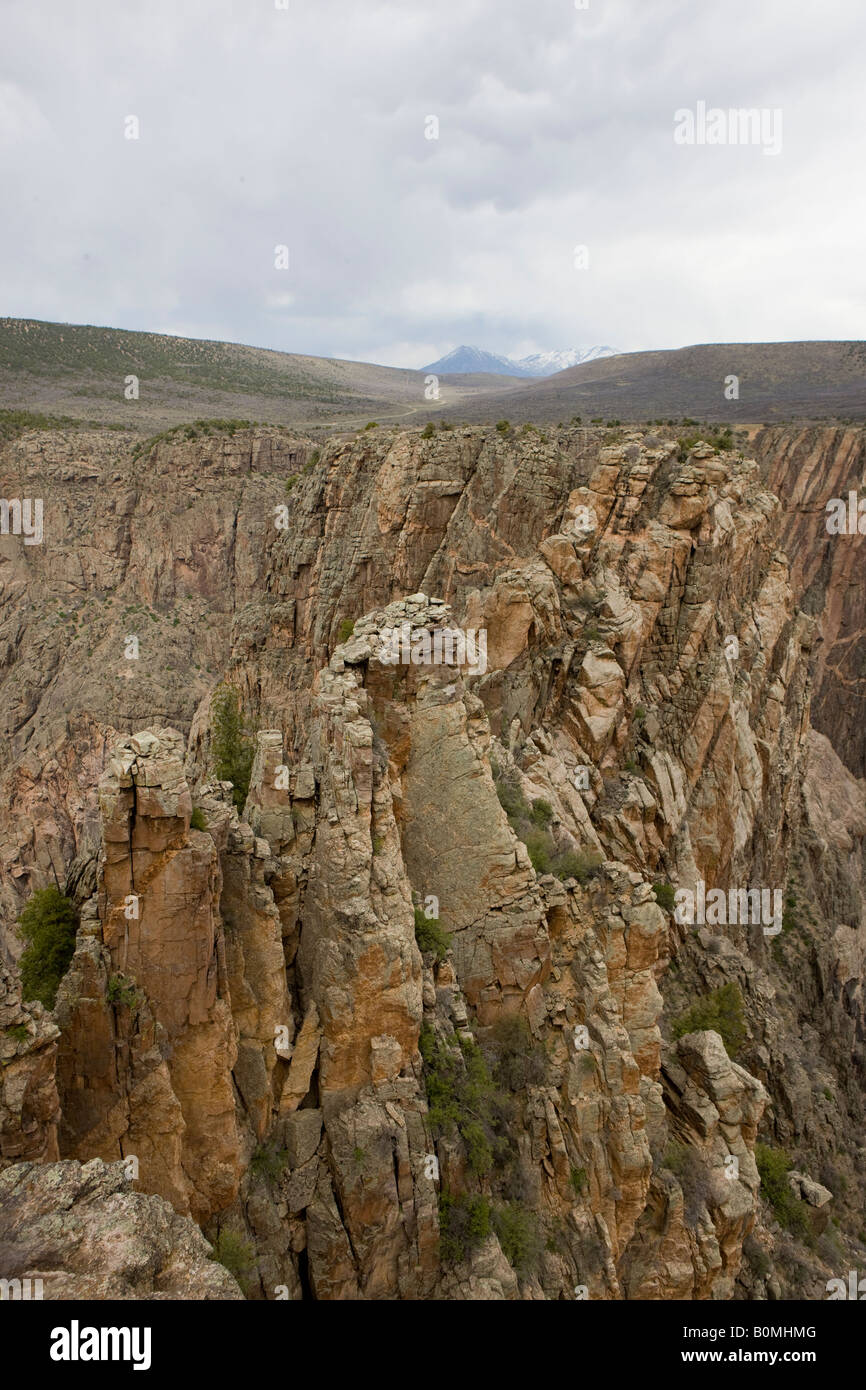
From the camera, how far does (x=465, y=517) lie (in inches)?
1195

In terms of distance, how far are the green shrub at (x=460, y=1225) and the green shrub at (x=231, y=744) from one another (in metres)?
8.30

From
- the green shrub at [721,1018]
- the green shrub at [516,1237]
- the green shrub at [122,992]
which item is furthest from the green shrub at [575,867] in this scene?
the green shrub at [122,992]

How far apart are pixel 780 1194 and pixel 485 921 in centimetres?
1280

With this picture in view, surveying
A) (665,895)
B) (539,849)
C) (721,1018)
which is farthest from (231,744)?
(721,1018)

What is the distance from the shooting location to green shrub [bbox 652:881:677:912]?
23.6 metres

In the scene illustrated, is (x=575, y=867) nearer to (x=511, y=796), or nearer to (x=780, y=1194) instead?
(x=511, y=796)

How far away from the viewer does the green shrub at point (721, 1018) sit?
843 inches

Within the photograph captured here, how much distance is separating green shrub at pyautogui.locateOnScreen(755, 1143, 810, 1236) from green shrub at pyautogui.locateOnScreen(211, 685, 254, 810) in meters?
16.4

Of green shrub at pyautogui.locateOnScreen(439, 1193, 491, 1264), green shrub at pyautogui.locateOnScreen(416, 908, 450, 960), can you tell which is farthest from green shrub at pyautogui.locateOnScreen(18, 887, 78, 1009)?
green shrub at pyautogui.locateOnScreen(439, 1193, 491, 1264)

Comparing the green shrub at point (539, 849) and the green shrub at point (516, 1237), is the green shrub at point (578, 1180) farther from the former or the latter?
the green shrub at point (539, 849)

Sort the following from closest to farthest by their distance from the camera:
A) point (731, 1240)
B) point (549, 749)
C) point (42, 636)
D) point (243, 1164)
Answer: point (243, 1164) < point (731, 1240) < point (549, 749) < point (42, 636)
